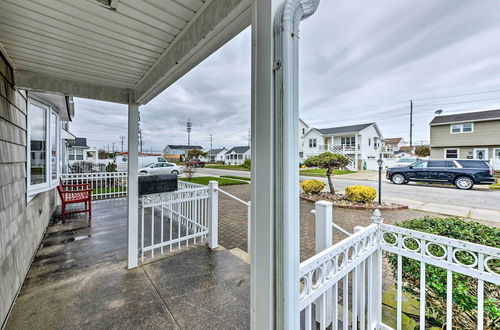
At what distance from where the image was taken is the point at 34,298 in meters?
1.93

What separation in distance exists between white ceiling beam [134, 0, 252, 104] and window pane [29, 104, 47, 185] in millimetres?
2482

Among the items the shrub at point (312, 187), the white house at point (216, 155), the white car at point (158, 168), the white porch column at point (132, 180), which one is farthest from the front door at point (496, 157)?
the white house at point (216, 155)

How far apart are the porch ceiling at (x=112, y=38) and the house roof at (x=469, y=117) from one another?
327 cm

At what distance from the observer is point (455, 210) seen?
3945mm

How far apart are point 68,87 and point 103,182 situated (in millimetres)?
5848

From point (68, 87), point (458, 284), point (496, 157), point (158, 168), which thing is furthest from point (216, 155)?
point (458, 284)

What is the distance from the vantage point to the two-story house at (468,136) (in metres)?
2.60

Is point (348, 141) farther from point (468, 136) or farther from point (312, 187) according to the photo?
point (468, 136)

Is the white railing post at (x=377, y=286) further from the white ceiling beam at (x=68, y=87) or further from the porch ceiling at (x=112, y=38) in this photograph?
the white ceiling beam at (x=68, y=87)

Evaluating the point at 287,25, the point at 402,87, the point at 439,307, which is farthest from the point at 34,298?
the point at 402,87

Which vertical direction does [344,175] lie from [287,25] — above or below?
below

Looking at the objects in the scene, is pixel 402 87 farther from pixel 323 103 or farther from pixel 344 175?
pixel 344 175

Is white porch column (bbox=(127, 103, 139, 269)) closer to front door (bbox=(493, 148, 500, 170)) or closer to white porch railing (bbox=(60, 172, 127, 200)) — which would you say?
front door (bbox=(493, 148, 500, 170))

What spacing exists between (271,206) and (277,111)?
1.25 ft
